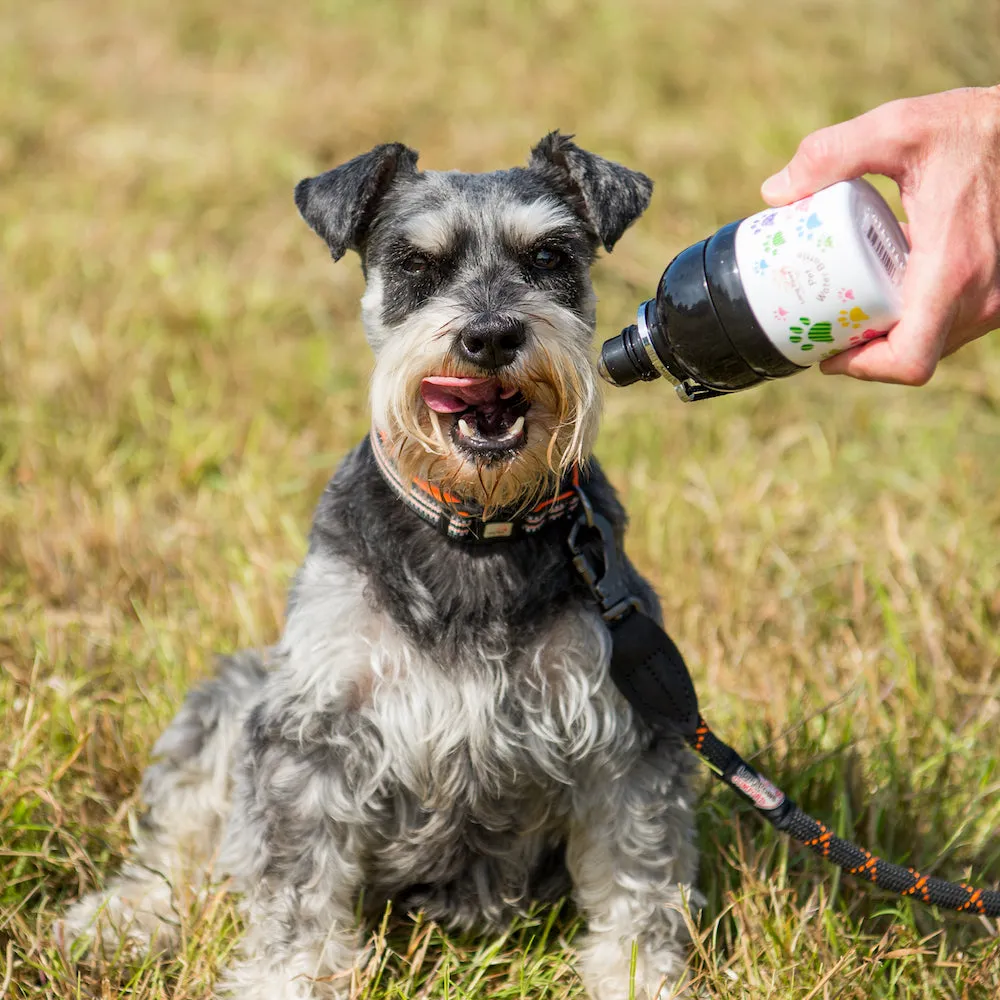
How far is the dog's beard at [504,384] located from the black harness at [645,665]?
0.08 m

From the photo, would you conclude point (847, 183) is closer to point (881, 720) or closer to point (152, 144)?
point (881, 720)

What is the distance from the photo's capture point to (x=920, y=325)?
7.88ft

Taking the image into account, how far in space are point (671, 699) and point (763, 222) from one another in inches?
52.3

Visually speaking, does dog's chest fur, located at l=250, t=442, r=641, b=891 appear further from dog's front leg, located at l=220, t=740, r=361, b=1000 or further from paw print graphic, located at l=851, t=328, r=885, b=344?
paw print graphic, located at l=851, t=328, r=885, b=344

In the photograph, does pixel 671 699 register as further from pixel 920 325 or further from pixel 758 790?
pixel 920 325

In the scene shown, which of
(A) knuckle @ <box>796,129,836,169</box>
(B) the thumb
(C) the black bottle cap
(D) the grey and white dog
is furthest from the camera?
(D) the grey and white dog

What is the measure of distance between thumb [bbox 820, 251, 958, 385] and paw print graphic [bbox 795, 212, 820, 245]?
219 millimetres

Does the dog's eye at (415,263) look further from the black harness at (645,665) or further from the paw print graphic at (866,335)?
the paw print graphic at (866,335)

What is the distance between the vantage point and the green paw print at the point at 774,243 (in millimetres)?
2479

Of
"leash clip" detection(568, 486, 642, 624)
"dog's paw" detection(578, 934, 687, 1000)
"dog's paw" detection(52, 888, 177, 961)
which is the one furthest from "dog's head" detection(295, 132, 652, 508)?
"dog's paw" detection(52, 888, 177, 961)

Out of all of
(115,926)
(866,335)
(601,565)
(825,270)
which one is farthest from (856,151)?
(115,926)

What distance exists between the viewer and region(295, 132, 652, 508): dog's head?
2.94 meters

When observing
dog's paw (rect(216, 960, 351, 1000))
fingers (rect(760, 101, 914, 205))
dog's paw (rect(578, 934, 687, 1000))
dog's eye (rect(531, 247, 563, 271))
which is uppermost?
fingers (rect(760, 101, 914, 205))

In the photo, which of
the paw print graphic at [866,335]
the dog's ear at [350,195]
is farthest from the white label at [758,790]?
the dog's ear at [350,195]
